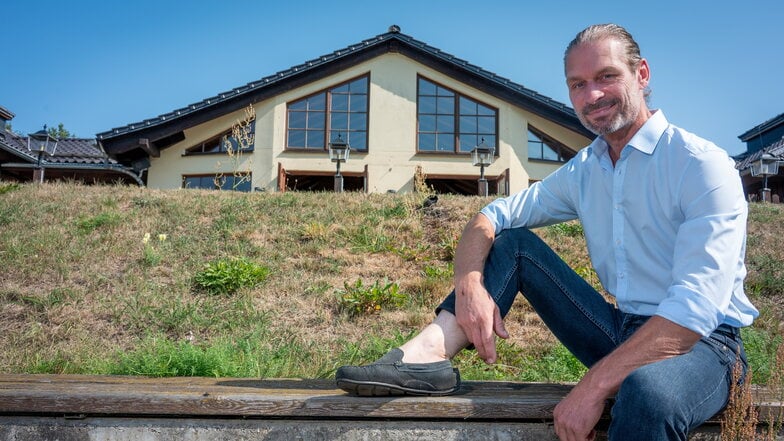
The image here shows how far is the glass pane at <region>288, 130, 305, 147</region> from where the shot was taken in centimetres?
1652

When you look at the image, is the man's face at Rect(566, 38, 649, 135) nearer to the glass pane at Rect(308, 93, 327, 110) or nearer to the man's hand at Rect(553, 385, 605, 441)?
the man's hand at Rect(553, 385, 605, 441)

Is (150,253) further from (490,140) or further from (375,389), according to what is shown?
(490,140)

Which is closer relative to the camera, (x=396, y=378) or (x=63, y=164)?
(x=396, y=378)

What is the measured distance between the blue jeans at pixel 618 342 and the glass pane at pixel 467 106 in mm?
15003

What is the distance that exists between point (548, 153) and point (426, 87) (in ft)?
12.7

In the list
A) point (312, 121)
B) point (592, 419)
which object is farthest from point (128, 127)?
point (592, 419)

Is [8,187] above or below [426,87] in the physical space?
below

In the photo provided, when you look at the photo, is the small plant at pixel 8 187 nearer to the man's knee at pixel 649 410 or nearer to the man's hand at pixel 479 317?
the man's hand at pixel 479 317

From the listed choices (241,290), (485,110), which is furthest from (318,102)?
(241,290)

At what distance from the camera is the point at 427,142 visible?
16734 mm

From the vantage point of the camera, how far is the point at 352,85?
17.0 metres

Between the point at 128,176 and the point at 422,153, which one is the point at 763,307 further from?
the point at 128,176

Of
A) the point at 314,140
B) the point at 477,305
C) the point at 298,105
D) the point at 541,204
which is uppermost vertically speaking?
the point at 298,105

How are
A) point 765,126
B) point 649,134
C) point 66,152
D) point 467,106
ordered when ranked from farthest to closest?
point 765,126 < point 66,152 < point 467,106 < point 649,134
